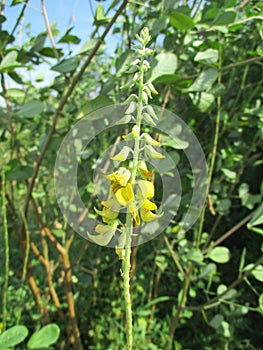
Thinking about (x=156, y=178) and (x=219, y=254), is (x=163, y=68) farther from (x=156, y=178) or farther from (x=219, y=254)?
(x=219, y=254)

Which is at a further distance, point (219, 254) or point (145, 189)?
point (219, 254)

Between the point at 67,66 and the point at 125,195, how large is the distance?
0.66 metres

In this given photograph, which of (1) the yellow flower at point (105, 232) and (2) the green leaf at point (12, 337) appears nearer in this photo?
(1) the yellow flower at point (105, 232)

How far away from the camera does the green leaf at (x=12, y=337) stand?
673mm

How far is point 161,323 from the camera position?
1.97m

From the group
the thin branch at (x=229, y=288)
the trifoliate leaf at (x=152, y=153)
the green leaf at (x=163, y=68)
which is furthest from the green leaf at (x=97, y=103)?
the thin branch at (x=229, y=288)

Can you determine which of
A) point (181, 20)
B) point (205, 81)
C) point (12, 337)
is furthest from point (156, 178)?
point (12, 337)

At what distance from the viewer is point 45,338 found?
905 mm

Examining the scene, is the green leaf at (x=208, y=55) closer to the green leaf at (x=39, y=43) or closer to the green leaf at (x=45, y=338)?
the green leaf at (x=39, y=43)

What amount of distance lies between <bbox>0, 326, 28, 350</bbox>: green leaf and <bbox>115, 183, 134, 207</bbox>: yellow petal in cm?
41

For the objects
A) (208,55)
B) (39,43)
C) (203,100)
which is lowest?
(203,100)

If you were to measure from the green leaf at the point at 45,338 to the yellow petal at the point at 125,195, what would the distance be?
0.59 m

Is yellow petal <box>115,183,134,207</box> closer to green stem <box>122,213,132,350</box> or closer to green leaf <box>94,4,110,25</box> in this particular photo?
green stem <box>122,213,132,350</box>

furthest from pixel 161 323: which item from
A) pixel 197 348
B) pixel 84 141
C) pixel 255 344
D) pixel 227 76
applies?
pixel 227 76
